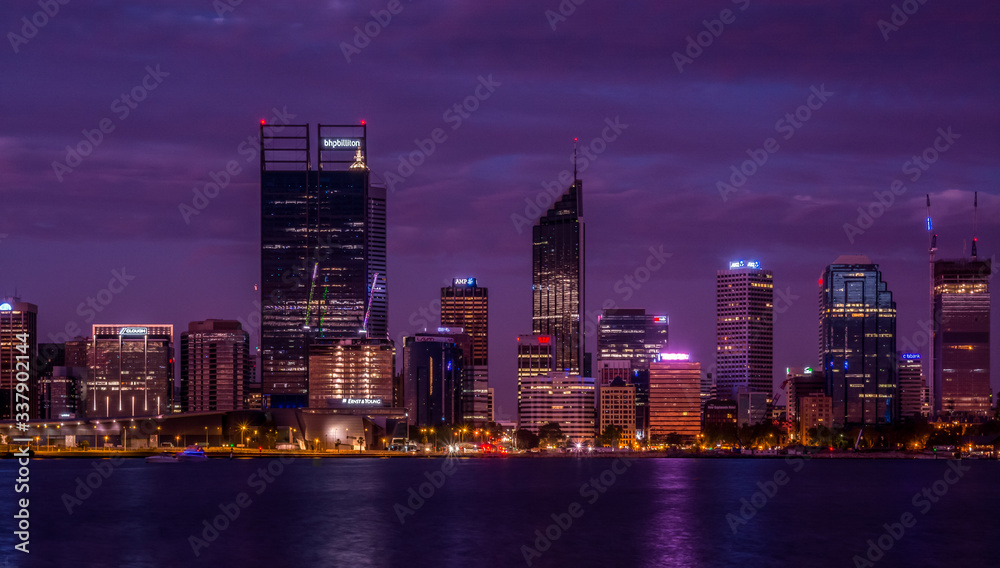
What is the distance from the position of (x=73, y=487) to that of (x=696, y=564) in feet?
335

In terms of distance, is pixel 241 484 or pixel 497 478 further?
pixel 497 478

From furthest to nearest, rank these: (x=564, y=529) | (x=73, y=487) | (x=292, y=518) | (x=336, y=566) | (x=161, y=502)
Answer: (x=73, y=487)
(x=161, y=502)
(x=292, y=518)
(x=564, y=529)
(x=336, y=566)

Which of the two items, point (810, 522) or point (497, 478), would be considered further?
point (497, 478)

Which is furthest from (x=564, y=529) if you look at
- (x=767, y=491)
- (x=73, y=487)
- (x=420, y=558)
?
(x=73, y=487)

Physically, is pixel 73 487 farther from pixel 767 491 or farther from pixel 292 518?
pixel 767 491

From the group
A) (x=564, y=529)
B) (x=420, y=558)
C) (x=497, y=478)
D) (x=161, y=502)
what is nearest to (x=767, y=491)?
(x=497, y=478)

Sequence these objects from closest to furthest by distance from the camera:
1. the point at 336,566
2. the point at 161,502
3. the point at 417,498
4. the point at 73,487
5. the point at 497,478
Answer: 1. the point at 336,566
2. the point at 161,502
3. the point at 417,498
4. the point at 73,487
5. the point at 497,478

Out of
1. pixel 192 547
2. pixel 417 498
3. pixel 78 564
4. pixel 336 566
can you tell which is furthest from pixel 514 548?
pixel 417 498

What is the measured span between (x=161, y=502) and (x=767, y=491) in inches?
3091

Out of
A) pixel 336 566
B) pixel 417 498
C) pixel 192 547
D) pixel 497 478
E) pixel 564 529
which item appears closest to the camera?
pixel 336 566

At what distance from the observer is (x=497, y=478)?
650ft

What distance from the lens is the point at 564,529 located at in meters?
110

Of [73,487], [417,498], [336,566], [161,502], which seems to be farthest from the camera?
[73,487]

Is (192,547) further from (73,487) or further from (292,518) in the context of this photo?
(73,487)
